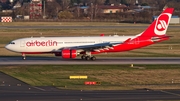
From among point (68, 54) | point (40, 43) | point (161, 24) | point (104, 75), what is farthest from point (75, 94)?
point (161, 24)

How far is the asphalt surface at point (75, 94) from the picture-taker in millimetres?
34750

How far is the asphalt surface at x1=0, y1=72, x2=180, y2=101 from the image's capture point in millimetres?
34750

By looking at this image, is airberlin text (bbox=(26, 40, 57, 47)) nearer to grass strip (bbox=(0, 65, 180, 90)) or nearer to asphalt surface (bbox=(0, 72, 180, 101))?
grass strip (bbox=(0, 65, 180, 90))

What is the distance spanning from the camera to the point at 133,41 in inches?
2367

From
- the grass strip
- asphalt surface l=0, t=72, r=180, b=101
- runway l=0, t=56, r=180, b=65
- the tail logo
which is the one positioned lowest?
runway l=0, t=56, r=180, b=65

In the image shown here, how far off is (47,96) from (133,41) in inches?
1029

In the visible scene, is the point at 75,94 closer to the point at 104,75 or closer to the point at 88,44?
the point at 104,75

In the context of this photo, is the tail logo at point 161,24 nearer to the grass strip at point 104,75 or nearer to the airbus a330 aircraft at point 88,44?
the airbus a330 aircraft at point 88,44

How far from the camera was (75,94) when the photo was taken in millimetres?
36656

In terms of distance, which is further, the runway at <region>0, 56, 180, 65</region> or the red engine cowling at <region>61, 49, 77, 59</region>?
the red engine cowling at <region>61, 49, 77, 59</region>

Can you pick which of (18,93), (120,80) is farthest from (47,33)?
(18,93)

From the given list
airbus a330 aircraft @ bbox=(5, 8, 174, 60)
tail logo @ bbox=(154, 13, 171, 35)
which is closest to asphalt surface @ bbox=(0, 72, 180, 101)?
airbus a330 aircraft @ bbox=(5, 8, 174, 60)

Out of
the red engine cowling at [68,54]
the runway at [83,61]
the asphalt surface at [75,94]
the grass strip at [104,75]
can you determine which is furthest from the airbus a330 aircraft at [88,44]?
the asphalt surface at [75,94]

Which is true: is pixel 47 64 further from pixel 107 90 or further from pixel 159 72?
pixel 107 90
